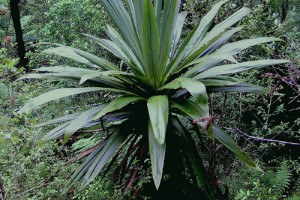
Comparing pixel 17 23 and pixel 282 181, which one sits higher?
pixel 17 23

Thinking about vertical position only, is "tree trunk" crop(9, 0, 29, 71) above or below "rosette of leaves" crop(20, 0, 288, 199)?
above

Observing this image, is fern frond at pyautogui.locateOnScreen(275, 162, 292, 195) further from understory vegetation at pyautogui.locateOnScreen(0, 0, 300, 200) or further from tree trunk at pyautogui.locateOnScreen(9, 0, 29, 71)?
tree trunk at pyautogui.locateOnScreen(9, 0, 29, 71)

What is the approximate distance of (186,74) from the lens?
2.33 metres

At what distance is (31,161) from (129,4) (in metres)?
1.52

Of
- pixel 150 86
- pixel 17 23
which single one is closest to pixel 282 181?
pixel 150 86

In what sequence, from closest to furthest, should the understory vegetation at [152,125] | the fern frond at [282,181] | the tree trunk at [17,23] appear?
the understory vegetation at [152,125] < the fern frond at [282,181] < the tree trunk at [17,23]

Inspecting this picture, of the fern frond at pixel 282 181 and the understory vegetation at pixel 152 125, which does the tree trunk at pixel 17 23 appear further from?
the fern frond at pixel 282 181

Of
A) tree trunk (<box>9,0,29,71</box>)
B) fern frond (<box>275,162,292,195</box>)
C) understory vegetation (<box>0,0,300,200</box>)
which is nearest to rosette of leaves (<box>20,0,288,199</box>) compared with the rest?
understory vegetation (<box>0,0,300,200</box>)

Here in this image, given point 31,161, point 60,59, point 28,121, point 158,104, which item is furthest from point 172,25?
point 60,59

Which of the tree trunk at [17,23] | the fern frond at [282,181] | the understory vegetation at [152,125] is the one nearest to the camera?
the understory vegetation at [152,125]

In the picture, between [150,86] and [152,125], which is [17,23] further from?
[152,125]

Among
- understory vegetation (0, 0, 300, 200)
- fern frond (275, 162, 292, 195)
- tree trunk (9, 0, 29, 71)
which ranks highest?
tree trunk (9, 0, 29, 71)

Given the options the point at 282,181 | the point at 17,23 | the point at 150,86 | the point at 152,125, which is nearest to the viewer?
the point at 152,125

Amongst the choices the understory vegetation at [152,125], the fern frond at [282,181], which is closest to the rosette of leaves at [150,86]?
the understory vegetation at [152,125]
